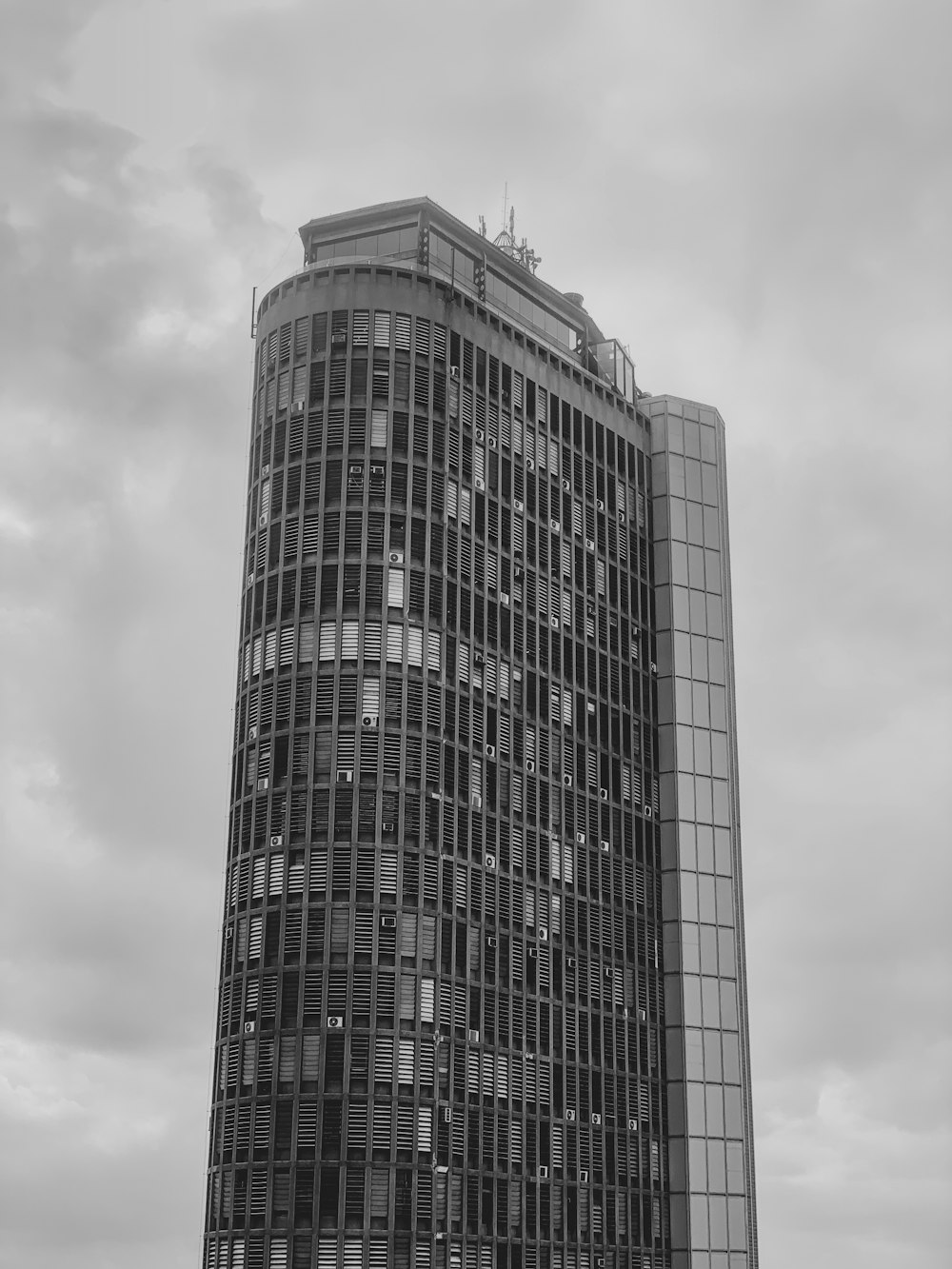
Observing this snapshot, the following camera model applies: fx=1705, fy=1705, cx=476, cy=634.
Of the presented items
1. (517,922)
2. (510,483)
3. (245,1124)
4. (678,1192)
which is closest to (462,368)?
(510,483)

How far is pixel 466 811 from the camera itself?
11012 cm

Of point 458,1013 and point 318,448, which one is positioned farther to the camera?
point 318,448

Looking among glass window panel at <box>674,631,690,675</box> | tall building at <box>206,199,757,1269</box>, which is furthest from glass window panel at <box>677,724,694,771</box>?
glass window panel at <box>674,631,690,675</box>

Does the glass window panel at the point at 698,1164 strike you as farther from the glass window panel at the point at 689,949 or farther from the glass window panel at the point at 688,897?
the glass window panel at the point at 688,897

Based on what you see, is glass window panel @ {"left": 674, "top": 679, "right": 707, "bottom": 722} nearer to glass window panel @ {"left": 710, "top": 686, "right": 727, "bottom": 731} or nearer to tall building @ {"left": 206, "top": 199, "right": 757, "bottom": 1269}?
tall building @ {"left": 206, "top": 199, "right": 757, "bottom": 1269}

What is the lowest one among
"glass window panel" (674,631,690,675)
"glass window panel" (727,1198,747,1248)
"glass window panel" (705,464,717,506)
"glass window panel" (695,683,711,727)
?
"glass window panel" (727,1198,747,1248)

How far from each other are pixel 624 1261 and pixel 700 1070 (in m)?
16.5

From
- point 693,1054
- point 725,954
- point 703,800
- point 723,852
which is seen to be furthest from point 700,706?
point 693,1054

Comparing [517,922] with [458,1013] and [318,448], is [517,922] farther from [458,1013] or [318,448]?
[318,448]

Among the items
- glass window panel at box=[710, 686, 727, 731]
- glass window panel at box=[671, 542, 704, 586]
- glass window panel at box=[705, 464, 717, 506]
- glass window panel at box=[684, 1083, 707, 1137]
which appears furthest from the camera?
glass window panel at box=[705, 464, 717, 506]

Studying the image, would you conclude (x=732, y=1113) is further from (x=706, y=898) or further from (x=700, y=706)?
(x=700, y=706)

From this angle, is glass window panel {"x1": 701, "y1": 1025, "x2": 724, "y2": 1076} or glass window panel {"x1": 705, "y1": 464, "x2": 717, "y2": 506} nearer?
glass window panel {"x1": 701, "y1": 1025, "x2": 724, "y2": 1076}

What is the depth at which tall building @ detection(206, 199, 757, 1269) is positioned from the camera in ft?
332

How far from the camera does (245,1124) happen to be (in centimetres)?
10119
